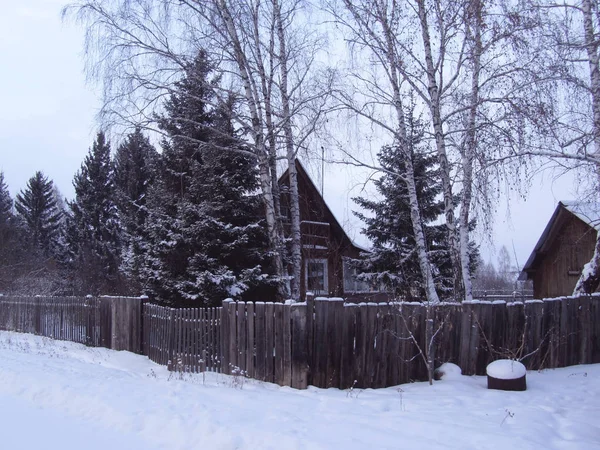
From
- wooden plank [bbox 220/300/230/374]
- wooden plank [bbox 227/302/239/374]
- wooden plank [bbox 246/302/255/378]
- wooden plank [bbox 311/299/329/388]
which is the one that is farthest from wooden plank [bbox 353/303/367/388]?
wooden plank [bbox 220/300/230/374]

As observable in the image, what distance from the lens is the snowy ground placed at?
534 cm

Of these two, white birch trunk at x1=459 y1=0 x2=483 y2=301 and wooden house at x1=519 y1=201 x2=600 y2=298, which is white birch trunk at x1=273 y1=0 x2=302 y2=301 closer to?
white birch trunk at x1=459 y1=0 x2=483 y2=301

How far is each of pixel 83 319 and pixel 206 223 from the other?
18.5 ft

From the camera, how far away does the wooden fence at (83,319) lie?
13.6 m

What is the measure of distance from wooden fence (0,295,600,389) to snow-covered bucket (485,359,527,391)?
2.51 feet

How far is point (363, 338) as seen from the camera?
852cm

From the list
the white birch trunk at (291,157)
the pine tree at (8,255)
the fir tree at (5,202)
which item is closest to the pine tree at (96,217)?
the pine tree at (8,255)

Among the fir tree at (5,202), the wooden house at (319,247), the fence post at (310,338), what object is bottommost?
the fence post at (310,338)

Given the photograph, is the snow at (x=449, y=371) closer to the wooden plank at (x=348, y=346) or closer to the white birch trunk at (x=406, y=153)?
the wooden plank at (x=348, y=346)

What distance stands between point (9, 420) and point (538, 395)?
24.3 ft

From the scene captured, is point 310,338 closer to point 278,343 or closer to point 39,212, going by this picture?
point 278,343

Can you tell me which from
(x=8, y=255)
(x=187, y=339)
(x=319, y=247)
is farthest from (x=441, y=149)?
(x=8, y=255)

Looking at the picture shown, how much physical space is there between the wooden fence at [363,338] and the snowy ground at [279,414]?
0.36 meters

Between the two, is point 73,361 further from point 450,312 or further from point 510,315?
point 510,315
